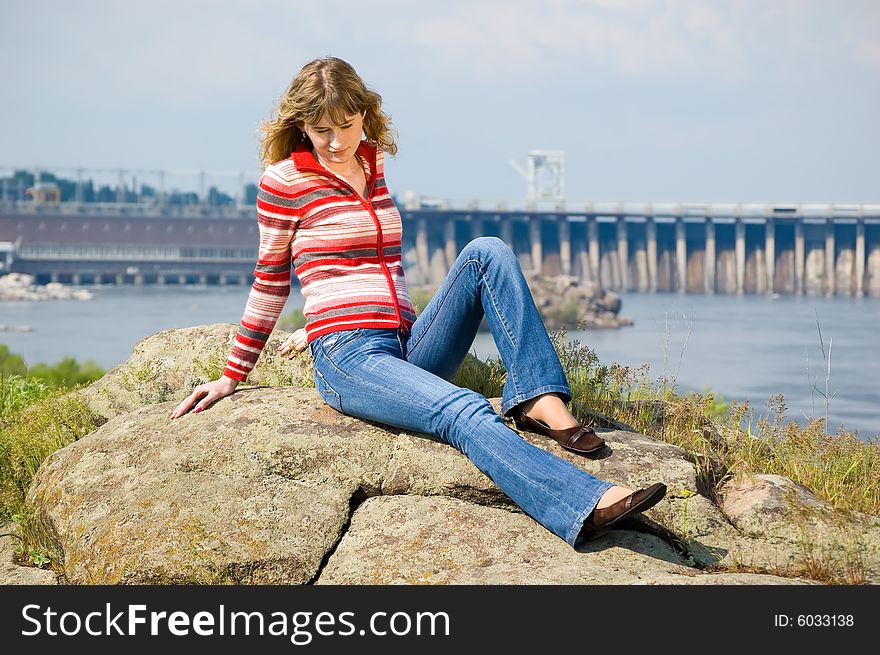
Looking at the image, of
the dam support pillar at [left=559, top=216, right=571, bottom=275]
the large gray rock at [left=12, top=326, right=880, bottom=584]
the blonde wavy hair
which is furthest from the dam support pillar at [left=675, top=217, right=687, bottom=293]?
the blonde wavy hair

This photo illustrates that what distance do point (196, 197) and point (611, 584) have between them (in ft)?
270

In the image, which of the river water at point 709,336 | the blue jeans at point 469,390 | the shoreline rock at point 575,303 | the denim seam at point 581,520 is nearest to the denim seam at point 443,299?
the blue jeans at point 469,390

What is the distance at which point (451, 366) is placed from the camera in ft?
10.8

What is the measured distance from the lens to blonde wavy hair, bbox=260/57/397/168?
10.2 feet

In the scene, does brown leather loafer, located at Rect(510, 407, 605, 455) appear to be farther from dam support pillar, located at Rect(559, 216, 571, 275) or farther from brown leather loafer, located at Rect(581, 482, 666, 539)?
dam support pillar, located at Rect(559, 216, 571, 275)

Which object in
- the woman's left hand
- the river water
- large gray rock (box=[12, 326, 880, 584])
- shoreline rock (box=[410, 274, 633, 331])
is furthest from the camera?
shoreline rock (box=[410, 274, 633, 331])

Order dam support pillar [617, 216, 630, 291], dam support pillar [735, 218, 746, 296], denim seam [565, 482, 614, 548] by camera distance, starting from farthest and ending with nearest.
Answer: dam support pillar [617, 216, 630, 291] → dam support pillar [735, 218, 746, 296] → denim seam [565, 482, 614, 548]

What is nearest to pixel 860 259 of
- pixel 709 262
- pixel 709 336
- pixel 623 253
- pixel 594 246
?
pixel 709 262

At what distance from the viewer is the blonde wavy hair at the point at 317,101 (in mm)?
3096

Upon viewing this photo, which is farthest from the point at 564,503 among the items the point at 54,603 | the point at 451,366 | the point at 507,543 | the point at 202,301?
the point at 202,301

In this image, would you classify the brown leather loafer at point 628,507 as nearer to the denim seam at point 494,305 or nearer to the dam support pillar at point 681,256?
the denim seam at point 494,305

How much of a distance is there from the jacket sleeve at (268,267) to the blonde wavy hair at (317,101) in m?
0.12

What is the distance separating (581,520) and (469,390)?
19.5 inches

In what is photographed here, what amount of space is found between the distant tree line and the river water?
38.2 ft
